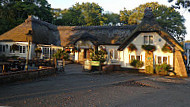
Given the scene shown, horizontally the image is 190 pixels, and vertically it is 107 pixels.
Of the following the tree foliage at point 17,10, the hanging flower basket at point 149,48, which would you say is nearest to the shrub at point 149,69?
the hanging flower basket at point 149,48

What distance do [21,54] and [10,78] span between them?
14822mm

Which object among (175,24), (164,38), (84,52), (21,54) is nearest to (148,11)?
(164,38)

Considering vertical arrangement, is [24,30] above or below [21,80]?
above

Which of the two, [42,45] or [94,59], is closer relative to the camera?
[94,59]

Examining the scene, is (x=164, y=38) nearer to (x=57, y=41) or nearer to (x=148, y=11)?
(x=148, y=11)

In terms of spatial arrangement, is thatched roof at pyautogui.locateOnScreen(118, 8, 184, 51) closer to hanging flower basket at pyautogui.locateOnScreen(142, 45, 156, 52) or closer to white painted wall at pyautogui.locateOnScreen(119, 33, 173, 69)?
white painted wall at pyautogui.locateOnScreen(119, 33, 173, 69)

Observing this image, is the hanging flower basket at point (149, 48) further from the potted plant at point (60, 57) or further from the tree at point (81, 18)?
the tree at point (81, 18)

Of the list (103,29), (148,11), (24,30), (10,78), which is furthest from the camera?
(103,29)

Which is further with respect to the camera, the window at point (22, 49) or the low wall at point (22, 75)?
the window at point (22, 49)

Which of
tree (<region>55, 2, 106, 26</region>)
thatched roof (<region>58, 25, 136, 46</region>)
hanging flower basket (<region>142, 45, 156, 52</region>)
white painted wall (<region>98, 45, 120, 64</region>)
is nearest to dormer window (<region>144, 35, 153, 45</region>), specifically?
hanging flower basket (<region>142, 45, 156, 52</region>)

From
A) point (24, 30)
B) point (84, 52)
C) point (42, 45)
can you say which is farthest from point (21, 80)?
point (24, 30)

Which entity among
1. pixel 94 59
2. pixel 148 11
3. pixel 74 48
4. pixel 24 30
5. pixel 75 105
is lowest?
pixel 75 105

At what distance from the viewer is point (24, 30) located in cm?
2572

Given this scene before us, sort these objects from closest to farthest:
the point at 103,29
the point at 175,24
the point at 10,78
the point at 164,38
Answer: the point at 10,78 → the point at 164,38 → the point at 103,29 → the point at 175,24
